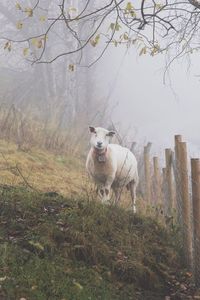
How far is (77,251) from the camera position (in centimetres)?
516

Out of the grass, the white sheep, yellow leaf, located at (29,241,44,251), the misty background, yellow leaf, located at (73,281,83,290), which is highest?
the misty background

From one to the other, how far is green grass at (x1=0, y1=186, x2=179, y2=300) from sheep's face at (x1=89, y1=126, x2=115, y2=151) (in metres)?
1.82

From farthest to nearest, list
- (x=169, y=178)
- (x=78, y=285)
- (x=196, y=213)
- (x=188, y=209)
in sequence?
(x=169, y=178)
(x=188, y=209)
(x=196, y=213)
(x=78, y=285)

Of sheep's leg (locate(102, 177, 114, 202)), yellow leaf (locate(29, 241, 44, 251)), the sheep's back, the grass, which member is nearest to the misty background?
the grass

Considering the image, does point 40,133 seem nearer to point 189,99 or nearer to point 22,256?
point 22,256

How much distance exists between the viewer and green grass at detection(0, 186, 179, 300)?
4.45 metres

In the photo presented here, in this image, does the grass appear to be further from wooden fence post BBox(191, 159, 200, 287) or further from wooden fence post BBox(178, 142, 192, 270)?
wooden fence post BBox(191, 159, 200, 287)

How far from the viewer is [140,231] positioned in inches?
237

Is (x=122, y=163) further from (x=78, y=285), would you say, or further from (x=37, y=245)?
(x=78, y=285)

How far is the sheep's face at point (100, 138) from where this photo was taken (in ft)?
26.5

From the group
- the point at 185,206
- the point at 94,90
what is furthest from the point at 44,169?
the point at 94,90

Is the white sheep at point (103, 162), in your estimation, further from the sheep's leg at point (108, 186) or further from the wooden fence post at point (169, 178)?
the wooden fence post at point (169, 178)

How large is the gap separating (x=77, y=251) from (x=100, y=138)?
3.24 metres

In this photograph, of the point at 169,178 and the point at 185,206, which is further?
the point at 169,178
